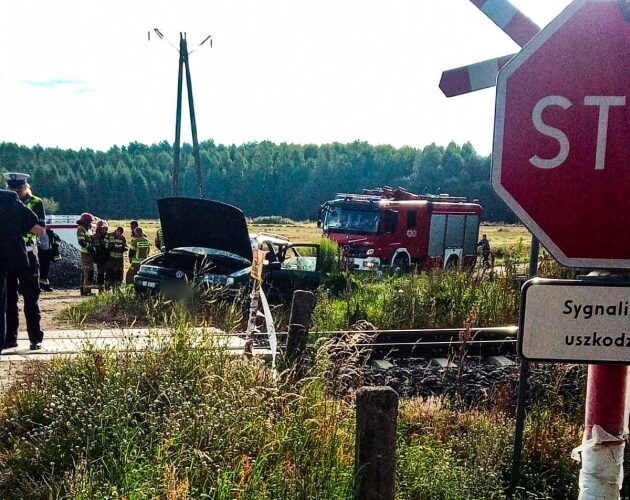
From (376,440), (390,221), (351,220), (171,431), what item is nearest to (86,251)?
(351,220)

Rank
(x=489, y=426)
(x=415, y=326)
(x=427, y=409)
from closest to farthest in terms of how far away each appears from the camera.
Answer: (x=489, y=426) < (x=427, y=409) < (x=415, y=326)

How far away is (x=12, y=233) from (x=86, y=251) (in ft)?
26.5

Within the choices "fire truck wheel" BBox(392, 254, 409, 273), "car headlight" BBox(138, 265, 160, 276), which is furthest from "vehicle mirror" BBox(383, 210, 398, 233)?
"car headlight" BBox(138, 265, 160, 276)

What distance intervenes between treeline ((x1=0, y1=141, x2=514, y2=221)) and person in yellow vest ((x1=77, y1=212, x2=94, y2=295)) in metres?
78.8

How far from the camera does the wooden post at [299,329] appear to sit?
4688 millimetres

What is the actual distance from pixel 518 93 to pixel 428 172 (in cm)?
10187

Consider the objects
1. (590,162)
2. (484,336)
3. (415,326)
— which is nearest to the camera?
(590,162)

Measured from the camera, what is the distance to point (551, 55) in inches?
62.2

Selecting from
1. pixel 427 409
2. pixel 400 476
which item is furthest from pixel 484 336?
pixel 400 476

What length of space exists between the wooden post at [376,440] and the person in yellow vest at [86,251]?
12.2 meters

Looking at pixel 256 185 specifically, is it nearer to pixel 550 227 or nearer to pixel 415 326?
pixel 415 326

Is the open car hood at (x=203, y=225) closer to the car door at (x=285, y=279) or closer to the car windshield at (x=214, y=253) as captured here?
the car windshield at (x=214, y=253)

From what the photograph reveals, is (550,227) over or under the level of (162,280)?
over

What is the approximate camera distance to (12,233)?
6098 mm
